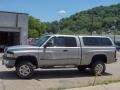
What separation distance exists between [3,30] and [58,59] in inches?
1078

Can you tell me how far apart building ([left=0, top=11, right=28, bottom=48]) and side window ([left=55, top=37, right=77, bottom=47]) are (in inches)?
1036

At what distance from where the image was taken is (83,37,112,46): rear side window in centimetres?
1601

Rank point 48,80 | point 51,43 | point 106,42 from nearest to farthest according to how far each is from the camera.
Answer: point 48,80
point 51,43
point 106,42

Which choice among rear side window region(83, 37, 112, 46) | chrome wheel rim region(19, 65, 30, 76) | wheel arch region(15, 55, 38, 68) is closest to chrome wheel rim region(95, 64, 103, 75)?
rear side window region(83, 37, 112, 46)

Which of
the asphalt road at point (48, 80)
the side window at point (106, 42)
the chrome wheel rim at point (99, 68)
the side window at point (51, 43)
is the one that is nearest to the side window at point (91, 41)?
the side window at point (106, 42)

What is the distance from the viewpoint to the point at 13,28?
137ft

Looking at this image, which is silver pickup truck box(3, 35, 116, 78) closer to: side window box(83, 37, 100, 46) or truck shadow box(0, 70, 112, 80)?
side window box(83, 37, 100, 46)

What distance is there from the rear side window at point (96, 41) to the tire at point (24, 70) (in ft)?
10.0

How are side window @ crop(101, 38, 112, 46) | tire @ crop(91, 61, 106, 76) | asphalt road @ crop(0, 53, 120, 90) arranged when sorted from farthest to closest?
side window @ crop(101, 38, 112, 46) → tire @ crop(91, 61, 106, 76) → asphalt road @ crop(0, 53, 120, 90)

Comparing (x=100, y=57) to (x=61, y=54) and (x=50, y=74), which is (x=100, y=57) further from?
(x=50, y=74)

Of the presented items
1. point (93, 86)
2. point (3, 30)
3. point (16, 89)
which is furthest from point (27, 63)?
point (3, 30)

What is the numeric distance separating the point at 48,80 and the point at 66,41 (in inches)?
87.0

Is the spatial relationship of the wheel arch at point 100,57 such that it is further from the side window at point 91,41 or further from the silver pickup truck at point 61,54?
the side window at point 91,41

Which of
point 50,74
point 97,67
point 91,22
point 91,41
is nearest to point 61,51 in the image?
point 50,74
